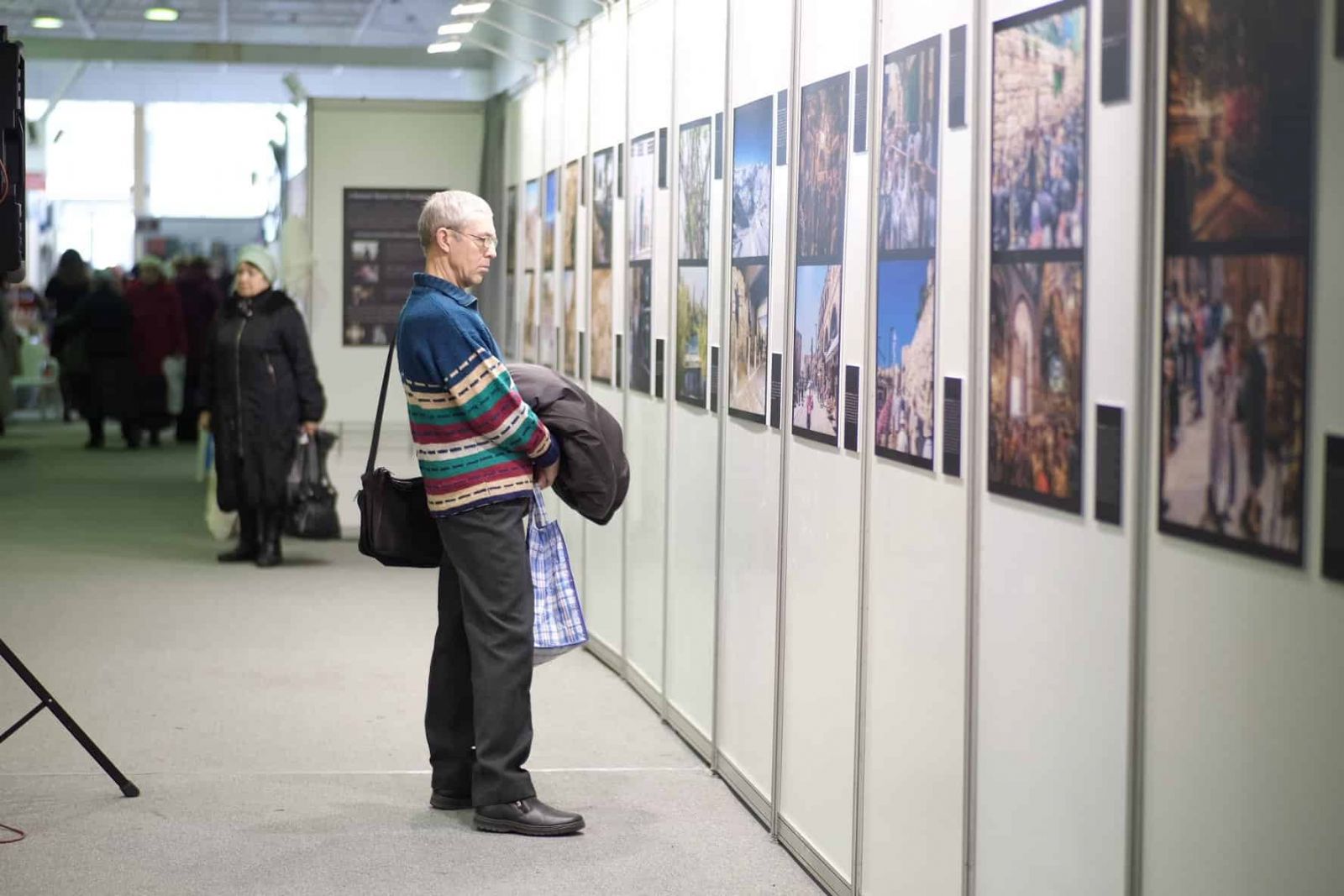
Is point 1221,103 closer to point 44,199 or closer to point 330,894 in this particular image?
point 330,894

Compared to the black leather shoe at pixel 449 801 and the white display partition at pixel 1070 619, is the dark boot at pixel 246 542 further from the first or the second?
the white display partition at pixel 1070 619

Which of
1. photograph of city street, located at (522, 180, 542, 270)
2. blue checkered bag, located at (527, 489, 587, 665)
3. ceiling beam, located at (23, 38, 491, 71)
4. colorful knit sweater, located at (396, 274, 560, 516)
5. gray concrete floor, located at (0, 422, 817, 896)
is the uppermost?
ceiling beam, located at (23, 38, 491, 71)

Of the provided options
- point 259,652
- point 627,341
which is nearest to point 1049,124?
point 627,341

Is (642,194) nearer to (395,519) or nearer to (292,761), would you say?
(395,519)

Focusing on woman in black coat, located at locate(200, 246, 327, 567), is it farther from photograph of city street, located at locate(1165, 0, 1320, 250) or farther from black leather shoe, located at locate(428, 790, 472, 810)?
photograph of city street, located at locate(1165, 0, 1320, 250)

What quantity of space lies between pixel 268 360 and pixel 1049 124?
699cm

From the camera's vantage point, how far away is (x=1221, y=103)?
8.25 feet

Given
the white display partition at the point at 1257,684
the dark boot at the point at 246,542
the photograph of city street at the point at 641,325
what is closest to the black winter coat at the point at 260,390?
the dark boot at the point at 246,542

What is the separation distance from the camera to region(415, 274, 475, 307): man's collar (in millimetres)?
4750

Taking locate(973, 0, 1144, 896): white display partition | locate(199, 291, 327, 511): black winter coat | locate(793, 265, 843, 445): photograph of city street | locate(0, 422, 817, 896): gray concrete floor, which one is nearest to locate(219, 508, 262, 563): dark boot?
locate(0, 422, 817, 896): gray concrete floor

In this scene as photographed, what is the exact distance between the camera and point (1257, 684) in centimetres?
246

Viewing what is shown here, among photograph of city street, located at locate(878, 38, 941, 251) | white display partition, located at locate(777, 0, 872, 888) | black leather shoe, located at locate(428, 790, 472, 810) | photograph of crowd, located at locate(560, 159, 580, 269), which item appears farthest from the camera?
photograph of crowd, located at locate(560, 159, 580, 269)

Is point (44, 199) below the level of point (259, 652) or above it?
above

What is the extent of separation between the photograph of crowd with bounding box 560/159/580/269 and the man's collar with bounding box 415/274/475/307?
3261mm
